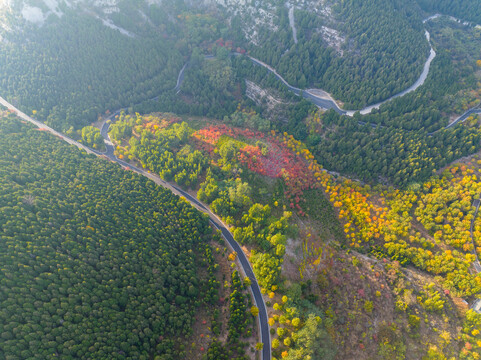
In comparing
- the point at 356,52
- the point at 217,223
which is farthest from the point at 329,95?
the point at 217,223

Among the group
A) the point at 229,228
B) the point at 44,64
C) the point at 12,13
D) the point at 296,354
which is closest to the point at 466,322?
the point at 296,354

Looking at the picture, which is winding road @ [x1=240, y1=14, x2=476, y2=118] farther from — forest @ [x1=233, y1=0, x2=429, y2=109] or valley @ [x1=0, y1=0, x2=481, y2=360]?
forest @ [x1=233, y1=0, x2=429, y2=109]

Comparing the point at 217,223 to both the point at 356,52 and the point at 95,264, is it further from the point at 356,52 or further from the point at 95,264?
the point at 356,52

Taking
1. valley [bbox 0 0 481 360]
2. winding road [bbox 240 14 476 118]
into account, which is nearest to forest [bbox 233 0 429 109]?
valley [bbox 0 0 481 360]

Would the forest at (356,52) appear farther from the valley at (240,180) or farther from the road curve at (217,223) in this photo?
the road curve at (217,223)

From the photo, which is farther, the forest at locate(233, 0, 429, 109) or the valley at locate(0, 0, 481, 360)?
the forest at locate(233, 0, 429, 109)

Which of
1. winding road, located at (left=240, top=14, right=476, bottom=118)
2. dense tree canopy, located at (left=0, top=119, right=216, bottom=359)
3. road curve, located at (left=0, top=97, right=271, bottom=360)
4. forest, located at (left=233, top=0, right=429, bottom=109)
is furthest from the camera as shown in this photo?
forest, located at (left=233, top=0, right=429, bottom=109)

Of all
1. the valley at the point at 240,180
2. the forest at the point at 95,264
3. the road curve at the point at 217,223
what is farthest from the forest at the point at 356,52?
the forest at the point at 95,264

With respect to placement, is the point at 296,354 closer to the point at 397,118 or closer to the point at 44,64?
the point at 397,118
